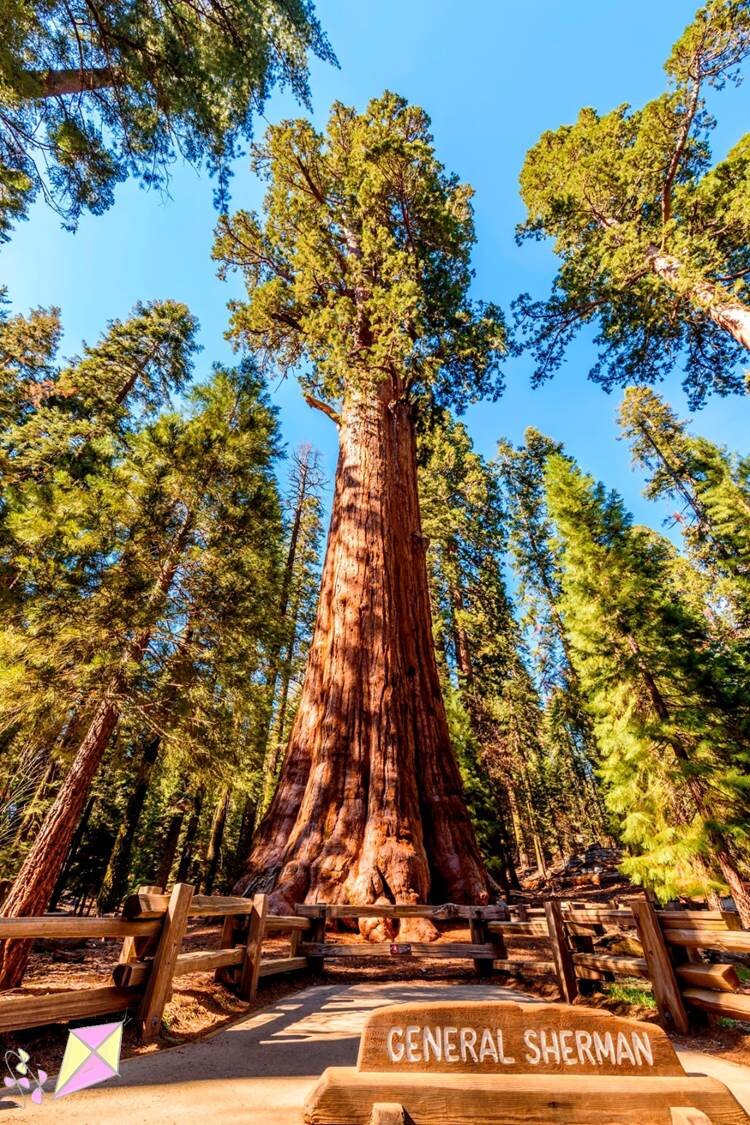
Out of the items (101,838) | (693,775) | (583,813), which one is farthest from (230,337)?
(583,813)

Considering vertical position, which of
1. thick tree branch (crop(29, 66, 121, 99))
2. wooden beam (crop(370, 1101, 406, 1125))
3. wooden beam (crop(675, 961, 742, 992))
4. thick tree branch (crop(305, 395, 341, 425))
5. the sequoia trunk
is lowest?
wooden beam (crop(370, 1101, 406, 1125))

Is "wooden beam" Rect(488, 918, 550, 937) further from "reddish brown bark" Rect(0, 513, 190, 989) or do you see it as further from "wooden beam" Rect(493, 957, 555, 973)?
"reddish brown bark" Rect(0, 513, 190, 989)

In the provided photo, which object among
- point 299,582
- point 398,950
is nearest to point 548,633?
point 299,582

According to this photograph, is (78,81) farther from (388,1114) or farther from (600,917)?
(600,917)

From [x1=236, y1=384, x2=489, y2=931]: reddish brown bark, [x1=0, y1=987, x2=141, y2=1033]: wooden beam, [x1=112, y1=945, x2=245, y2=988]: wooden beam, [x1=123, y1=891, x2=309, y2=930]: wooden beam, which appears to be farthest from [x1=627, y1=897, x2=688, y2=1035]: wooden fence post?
[x1=0, y1=987, x2=141, y2=1033]: wooden beam

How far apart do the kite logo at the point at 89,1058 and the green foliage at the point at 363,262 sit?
34.8ft

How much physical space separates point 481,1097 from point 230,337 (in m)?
15.3

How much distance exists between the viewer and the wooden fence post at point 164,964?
324 centimetres

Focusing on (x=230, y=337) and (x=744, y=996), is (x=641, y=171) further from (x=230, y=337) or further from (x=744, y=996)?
(x=744, y=996)

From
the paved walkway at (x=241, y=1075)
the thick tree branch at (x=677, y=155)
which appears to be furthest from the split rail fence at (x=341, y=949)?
the thick tree branch at (x=677, y=155)

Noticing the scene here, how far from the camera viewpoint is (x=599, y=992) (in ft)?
15.7

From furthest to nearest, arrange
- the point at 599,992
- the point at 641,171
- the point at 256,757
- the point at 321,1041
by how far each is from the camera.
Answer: the point at 641,171 < the point at 256,757 < the point at 599,992 < the point at 321,1041

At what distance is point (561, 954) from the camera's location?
15.3 ft

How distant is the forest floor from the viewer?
317 cm
